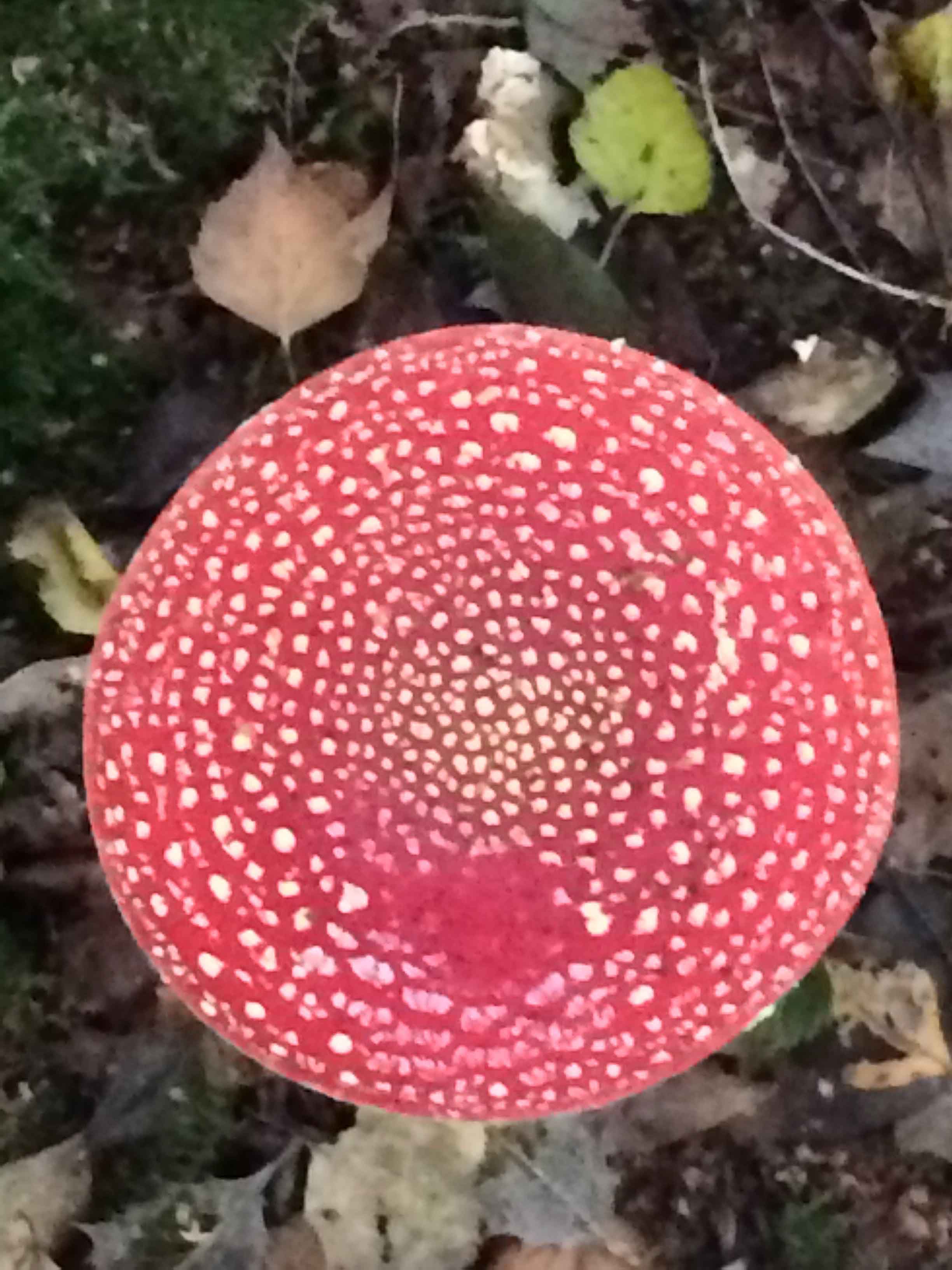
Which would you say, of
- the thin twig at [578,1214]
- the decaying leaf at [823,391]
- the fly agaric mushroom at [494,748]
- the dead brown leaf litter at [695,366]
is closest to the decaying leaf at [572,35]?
the dead brown leaf litter at [695,366]

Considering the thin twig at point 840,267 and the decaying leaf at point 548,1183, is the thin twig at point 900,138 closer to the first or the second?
the thin twig at point 840,267

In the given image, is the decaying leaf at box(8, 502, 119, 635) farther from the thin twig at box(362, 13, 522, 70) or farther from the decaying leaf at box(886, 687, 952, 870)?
the decaying leaf at box(886, 687, 952, 870)

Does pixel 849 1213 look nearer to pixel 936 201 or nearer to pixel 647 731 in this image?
pixel 647 731

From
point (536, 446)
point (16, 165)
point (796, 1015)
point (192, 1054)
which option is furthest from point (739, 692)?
point (16, 165)

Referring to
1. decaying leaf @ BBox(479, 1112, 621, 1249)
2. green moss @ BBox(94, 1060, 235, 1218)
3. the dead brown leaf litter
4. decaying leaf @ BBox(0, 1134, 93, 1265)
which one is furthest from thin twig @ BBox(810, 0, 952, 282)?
decaying leaf @ BBox(0, 1134, 93, 1265)

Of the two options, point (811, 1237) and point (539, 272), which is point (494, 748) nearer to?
point (539, 272)
